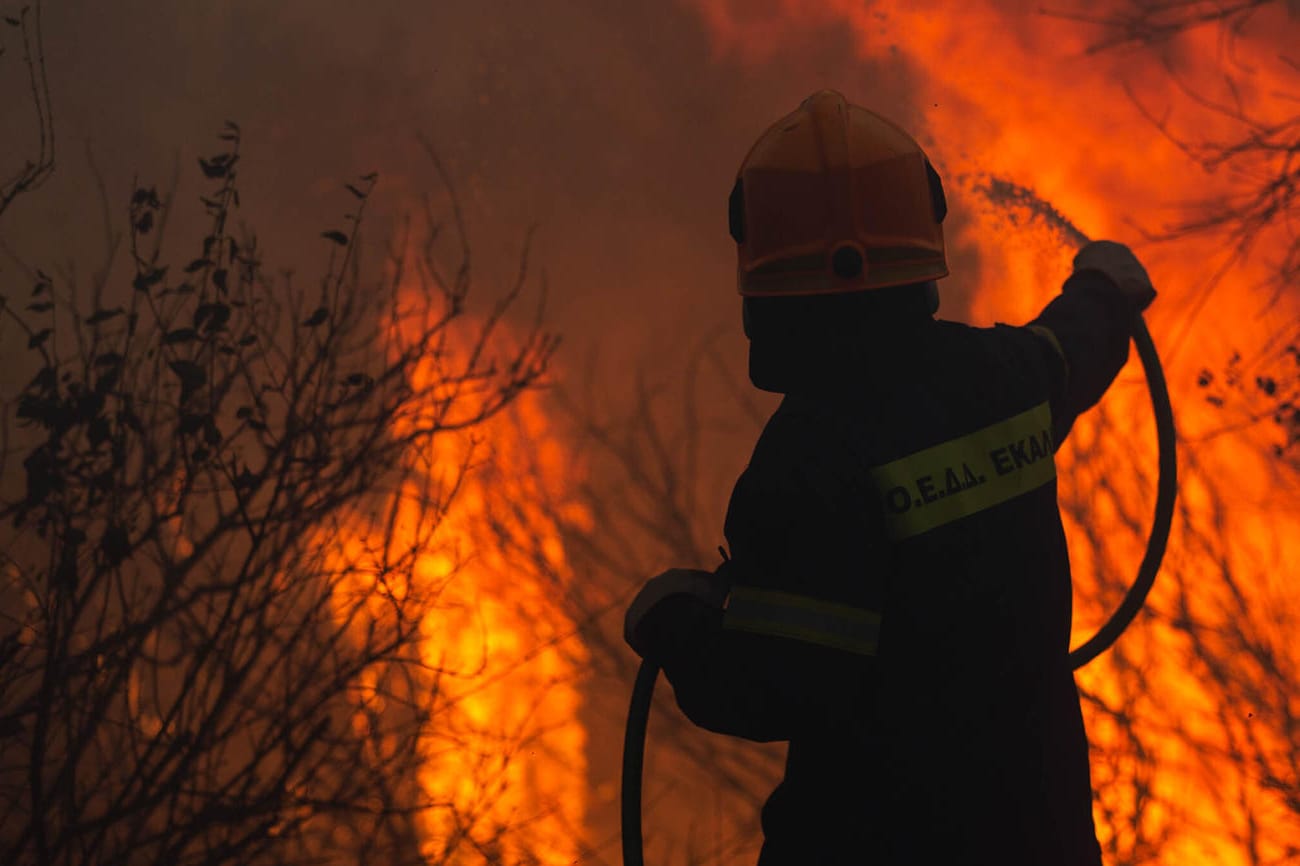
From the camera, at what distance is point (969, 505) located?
7.74 feet

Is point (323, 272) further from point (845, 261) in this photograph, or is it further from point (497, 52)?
point (845, 261)

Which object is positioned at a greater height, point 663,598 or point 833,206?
point 833,206

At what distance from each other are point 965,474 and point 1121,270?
109cm

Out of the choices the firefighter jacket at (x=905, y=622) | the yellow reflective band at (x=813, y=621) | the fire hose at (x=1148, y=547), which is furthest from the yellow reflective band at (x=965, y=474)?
the fire hose at (x=1148, y=547)

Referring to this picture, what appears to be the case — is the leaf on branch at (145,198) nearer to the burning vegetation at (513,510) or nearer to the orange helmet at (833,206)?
the burning vegetation at (513,510)

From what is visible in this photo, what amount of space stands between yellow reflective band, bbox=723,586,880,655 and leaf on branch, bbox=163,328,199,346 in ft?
11.4

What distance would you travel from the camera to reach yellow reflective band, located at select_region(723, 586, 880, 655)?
218 cm

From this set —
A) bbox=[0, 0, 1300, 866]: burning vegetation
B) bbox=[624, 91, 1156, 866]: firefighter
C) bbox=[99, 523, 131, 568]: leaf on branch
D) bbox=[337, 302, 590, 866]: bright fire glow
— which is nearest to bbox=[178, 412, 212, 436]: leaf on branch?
bbox=[0, 0, 1300, 866]: burning vegetation

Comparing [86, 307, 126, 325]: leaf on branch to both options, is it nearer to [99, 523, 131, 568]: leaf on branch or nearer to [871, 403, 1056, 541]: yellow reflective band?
[99, 523, 131, 568]: leaf on branch

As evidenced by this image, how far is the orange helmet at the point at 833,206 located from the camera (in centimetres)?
248

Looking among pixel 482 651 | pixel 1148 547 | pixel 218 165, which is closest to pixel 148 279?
pixel 218 165

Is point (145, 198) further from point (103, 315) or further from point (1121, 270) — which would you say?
point (1121, 270)

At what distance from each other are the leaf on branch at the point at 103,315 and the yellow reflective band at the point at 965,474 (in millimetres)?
3730

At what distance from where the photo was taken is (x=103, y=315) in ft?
16.7
